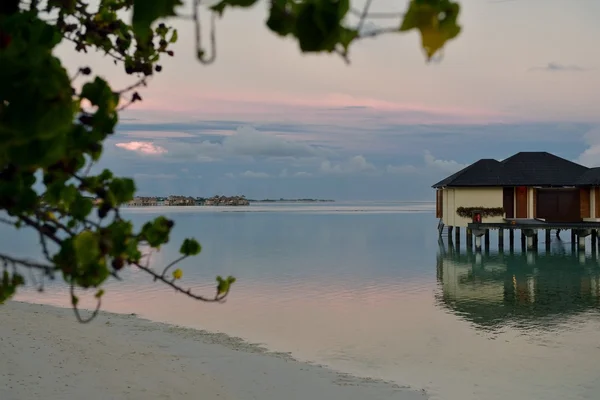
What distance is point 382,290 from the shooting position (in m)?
25.4

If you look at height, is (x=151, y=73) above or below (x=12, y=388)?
above

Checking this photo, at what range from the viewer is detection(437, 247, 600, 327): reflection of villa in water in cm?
1922

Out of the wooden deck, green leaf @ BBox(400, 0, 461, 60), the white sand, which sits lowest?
the white sand

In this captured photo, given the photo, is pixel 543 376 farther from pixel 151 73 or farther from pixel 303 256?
pixel 303 256

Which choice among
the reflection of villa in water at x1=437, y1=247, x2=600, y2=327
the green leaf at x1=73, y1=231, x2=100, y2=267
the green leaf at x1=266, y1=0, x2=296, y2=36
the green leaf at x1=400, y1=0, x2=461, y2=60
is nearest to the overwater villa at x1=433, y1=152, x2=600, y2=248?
the reflection of villa in water at x1=437, y1=247, x2=600, y2=327

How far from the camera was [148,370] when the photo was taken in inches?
442

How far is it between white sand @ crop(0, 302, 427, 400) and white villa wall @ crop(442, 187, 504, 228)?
2333cm

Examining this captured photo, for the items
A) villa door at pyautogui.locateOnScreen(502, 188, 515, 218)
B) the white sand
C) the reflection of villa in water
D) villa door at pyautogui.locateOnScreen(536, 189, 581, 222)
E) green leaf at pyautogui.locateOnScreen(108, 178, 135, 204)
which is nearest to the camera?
green leaf at pyautogui.locateOnScreen(108, 178, 135, 204)

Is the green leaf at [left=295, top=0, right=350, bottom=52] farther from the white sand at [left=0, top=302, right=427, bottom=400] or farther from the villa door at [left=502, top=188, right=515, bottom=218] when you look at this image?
the villa door at [left=502, top=188, right=515, bottom=218]

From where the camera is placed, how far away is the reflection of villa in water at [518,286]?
63.1 feet

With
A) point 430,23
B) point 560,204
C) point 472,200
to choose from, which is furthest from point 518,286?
point 430,23

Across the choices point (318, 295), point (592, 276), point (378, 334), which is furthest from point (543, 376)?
point (592, 276)

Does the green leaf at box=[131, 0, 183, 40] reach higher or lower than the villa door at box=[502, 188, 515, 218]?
higher

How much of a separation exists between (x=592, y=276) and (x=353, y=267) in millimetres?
12323
